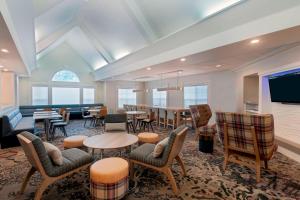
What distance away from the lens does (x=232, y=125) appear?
2.91 m

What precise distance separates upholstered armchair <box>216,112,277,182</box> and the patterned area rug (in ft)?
0.80

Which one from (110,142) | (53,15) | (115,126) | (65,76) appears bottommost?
(110,142)

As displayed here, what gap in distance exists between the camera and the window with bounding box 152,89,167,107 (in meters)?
10.1

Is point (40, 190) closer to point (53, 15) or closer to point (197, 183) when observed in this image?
point (197, 183)

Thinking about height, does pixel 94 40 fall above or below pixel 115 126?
above

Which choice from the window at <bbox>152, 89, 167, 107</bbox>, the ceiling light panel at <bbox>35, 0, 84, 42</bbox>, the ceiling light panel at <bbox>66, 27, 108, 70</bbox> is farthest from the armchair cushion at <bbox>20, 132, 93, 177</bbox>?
the window at <bbox>152, 89, 167, 107</bbox>

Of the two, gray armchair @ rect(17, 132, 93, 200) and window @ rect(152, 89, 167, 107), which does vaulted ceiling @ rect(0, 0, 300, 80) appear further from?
window @ rect(152, 89, 167, 107)

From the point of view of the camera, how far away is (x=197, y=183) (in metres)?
2.58

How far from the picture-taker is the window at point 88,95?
10.5m

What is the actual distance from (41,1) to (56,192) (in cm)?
384

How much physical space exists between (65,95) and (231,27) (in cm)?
960

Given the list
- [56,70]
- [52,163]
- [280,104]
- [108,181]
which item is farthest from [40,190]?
[56,70]

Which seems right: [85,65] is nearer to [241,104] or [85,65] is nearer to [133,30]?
[133,30]

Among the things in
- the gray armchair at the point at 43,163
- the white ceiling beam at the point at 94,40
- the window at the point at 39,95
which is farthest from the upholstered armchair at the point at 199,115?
the window at the point at 39,95
